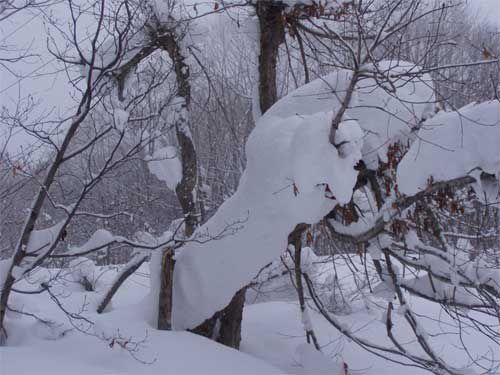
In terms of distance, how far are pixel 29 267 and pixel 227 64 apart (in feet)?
41.5

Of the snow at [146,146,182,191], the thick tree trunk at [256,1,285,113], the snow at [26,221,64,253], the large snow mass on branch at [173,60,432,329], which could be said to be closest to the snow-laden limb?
the large snow mass on branch at [173,60,432,329]

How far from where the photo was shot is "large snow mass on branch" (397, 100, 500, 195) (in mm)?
3520

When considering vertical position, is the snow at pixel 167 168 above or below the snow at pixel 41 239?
above

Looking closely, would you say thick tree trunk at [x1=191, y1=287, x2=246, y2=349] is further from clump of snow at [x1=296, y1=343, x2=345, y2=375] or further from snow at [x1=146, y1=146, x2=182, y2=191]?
snow at [x1=146, y1=146, x2=182, y2=191]

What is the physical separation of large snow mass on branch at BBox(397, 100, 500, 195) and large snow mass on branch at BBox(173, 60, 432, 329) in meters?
0.27

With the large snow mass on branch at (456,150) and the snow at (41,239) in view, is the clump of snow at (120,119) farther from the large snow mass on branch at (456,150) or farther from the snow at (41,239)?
the large snow mass on branch at (456,150)

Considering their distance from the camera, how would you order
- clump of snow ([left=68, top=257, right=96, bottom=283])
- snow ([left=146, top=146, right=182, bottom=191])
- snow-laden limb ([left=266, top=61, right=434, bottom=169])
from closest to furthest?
1. snow-laden limb ([left=266, top=61, right=434, bottom=169])
2. snow ([left=146, top=146, right=182, bottom=191])
3. clump of snow ([left=68, top=257, right=96, bottom=283])

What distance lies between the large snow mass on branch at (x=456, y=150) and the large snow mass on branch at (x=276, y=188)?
0.87 feet

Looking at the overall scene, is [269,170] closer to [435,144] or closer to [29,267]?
[435,144]

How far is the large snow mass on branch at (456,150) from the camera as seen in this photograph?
3520 millimetres

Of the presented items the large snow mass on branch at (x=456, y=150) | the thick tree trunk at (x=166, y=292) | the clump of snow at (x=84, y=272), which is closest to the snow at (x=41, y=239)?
the thick tree trunk at (x=166, y=292)

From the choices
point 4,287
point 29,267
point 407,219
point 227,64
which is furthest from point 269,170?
point 227,64

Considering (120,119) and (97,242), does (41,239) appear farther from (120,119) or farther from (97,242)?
(120,119)

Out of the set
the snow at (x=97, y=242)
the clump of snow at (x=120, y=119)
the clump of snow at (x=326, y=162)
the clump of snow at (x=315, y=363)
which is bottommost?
the clump of snow at (x=315, y=363)
